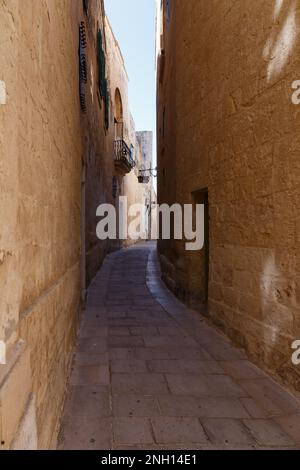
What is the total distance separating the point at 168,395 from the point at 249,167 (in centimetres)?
272

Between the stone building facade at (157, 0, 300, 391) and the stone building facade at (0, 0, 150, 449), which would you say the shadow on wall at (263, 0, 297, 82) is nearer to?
the stone building facade at (157, 0, 300, 391)

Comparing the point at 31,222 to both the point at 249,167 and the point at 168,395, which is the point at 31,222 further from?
the point at 249,167

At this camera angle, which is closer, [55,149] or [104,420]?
[104,420]

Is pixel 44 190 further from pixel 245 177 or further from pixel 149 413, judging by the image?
pixel 245 177

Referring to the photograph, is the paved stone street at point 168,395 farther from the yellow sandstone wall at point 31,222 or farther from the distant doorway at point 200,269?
the distant doorway at point 200,269

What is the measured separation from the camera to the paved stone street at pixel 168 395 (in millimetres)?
2355

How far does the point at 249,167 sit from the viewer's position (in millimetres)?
3996

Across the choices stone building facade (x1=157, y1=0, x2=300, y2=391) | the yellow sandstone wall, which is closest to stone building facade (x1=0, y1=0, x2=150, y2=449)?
the yellow sandstone wall

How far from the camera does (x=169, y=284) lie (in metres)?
8.02

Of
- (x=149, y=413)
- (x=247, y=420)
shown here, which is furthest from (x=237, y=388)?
(x=149, y=413)

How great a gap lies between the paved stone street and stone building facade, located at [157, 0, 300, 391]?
1.10 feet

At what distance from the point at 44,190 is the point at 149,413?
1.95 metres

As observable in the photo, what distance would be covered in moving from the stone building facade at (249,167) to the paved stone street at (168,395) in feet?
1.10

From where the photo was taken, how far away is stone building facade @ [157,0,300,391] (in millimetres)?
3247
